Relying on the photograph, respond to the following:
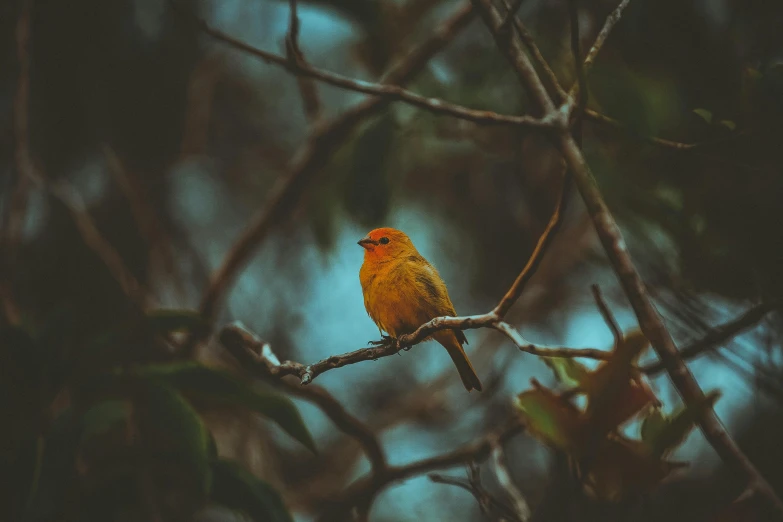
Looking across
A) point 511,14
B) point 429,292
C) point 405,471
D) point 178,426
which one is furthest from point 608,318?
point 405,471

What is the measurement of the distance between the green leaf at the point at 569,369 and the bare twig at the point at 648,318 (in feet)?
0.50

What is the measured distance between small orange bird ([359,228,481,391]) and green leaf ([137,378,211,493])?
1.89ft

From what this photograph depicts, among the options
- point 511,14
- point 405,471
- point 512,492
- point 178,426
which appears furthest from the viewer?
point 405,471

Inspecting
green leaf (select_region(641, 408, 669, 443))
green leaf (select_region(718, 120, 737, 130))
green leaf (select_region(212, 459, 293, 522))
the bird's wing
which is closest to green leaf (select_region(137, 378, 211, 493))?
green leaf (select_region(212, 459, 293, 522))

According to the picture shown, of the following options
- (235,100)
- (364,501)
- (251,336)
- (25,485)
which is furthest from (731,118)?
(235,100)

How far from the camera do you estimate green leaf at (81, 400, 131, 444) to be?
78.7 inches

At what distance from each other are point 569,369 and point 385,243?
0.86 metres

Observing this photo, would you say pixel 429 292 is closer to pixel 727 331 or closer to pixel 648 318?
pixel 727 331

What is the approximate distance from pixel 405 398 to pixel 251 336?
6.24 ft

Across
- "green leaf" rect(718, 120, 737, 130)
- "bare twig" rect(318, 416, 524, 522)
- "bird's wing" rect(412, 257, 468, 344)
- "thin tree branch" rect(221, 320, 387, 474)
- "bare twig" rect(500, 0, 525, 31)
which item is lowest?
"bare twig" rect(318, 416, 524, 522)

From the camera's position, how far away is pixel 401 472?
2576 millimetres

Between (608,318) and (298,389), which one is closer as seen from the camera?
(608,318)

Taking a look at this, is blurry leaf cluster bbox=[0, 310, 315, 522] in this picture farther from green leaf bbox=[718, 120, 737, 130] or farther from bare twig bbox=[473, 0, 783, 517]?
green leaf bbox=[718, 120, 737, 130]

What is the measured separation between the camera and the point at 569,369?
1322 millimetres
